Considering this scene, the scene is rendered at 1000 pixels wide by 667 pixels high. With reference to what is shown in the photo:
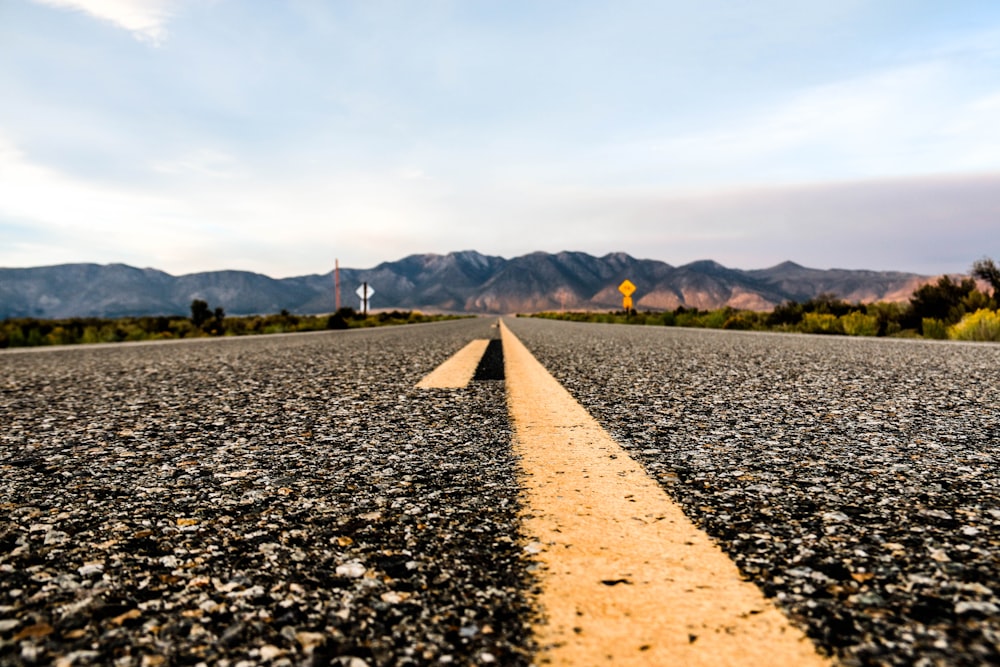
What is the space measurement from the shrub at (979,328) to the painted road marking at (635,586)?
36.4 ft

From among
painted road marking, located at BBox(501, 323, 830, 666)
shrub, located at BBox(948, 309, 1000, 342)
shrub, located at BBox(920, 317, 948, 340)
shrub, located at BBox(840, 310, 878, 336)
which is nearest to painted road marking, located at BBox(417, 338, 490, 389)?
painted road marking, located at BBox(501, 323, 830, 666)

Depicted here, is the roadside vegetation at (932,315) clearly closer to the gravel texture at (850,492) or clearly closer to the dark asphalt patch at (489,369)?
the gravel texture at (850,492)

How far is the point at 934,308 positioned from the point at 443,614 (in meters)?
16.2

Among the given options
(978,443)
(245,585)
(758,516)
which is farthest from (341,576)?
(978,443)

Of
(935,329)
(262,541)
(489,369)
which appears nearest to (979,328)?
(935,329)

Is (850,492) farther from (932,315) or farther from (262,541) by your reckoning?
(932,315)

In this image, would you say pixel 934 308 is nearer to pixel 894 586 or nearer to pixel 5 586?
pixel 894 586

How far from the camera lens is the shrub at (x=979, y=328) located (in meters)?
10.1

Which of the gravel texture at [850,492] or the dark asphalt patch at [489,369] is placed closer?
the gravel texture at [850,492]

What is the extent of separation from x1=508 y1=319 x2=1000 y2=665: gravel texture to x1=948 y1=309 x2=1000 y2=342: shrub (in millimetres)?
7378

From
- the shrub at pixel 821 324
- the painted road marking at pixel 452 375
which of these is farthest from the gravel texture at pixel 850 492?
the shrub at pixel 821 324

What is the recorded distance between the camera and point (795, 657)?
895 mm

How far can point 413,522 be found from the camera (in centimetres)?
154

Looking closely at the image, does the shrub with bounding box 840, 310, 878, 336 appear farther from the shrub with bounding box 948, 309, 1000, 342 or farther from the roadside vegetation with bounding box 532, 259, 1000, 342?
the shrub with bounding box 948, 309, 1000, 342
